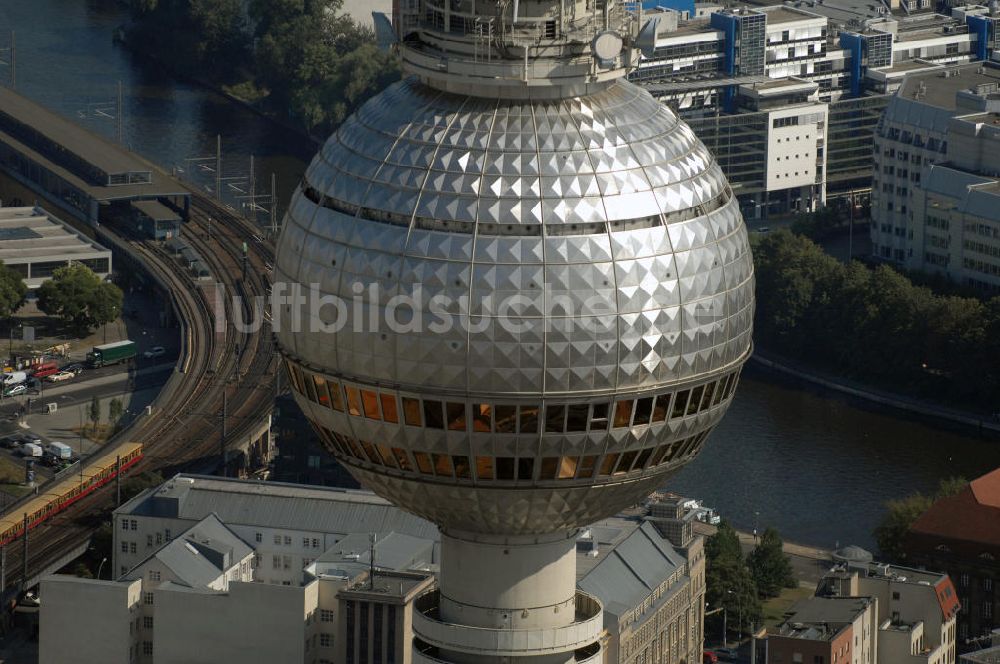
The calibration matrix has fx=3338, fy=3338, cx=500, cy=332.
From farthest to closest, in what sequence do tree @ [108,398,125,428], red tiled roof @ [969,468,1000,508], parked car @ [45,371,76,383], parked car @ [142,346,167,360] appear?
parked car @ [142,346,167,360]
parked car @ [45,371,76,383]
tree @ [108,398,125,428]
red tiled roof @ [969,468,1000,508]

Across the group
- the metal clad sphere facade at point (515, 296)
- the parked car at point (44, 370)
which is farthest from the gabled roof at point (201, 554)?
the metal clad sphere facade at point (515, 296)

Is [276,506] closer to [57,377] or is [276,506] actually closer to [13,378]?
[13,378]

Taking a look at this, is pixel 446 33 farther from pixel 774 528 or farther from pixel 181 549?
pixel 774 528

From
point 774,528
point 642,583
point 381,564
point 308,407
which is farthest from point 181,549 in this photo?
point 308,407

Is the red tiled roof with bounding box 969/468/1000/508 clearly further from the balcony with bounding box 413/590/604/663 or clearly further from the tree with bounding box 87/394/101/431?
the balcony with bounding box 413/590/604/663

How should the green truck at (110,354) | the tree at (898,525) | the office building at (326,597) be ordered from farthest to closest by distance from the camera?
the green truck at (110,354) < the tree at (898,525) < the office building at (326,597)

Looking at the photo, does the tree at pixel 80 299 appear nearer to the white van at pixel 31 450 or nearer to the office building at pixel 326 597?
the white van at pixel 31 450

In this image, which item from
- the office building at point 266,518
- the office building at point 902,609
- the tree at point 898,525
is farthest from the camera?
the tree at point 898,525

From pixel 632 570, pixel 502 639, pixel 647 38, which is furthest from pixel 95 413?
pixel 647 38

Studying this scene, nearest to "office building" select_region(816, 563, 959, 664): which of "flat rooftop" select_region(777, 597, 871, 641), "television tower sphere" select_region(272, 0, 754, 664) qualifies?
"flat rooftop" select_region(777, 597, 871, 641)
